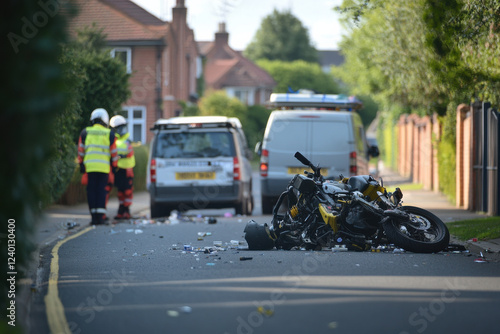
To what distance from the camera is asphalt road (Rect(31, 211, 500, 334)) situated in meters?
5.95

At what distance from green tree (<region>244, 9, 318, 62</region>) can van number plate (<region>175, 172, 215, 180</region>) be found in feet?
290

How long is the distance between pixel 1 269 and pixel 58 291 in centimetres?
256

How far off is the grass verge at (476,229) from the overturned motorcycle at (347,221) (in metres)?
1.88

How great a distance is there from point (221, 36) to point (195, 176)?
8216 centimetres

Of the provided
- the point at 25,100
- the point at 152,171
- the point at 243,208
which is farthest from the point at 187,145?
the point at 25,100

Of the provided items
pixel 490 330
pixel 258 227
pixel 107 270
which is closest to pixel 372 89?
pixel 258 227

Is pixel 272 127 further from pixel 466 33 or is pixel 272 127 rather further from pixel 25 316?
pixel 25 316

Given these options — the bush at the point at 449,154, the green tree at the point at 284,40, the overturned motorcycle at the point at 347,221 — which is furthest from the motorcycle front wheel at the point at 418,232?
the green tree at the point at 284,40

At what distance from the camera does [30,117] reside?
4410mm

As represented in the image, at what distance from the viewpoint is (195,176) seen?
→ 16734mm

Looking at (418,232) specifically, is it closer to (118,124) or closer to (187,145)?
(187,145)

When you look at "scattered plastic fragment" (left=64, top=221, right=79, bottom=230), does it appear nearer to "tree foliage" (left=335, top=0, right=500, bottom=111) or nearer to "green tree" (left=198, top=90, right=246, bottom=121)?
"tree foliage" (left=335, top=0, right=500, bottom=111)

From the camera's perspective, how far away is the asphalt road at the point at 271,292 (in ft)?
19.5

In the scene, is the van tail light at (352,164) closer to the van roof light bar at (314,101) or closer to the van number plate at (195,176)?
the van roof light bar at (314,101)
